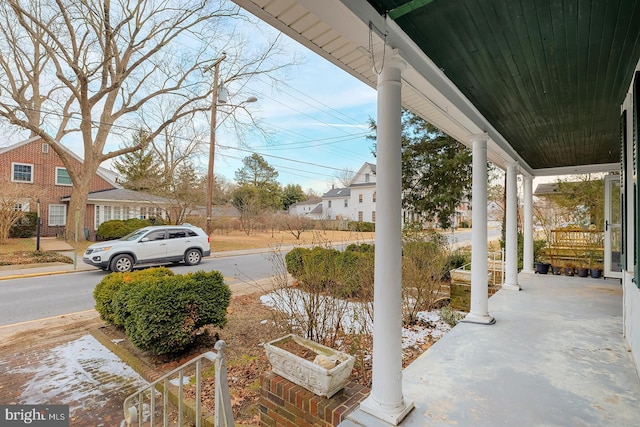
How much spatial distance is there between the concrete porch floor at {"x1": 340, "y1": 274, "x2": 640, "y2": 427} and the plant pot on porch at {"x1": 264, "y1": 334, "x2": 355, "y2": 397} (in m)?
0.22

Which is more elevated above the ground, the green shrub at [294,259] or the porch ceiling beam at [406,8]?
the porch ceiling beam at [406,8]

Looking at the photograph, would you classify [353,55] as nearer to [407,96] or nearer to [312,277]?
[407,96]

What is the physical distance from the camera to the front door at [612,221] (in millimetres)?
5688

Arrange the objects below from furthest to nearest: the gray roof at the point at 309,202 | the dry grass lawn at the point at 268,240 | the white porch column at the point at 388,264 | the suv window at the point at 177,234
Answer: the gray roof at the point at 309,202
the suv window at the point at 177,234
the dry grass lawn at the point at 268,240
the white porch column at the point at 388,264

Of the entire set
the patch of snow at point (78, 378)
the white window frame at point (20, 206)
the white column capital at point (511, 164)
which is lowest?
the patch of snow at point (78, 378)

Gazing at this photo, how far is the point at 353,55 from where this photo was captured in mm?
2205

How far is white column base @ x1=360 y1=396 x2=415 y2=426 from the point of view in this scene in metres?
1.94

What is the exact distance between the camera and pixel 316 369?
6.58 feet

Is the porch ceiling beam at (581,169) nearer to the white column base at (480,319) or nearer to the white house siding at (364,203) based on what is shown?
the white column base at (480,319)

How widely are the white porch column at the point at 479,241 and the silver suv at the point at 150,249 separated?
863cm

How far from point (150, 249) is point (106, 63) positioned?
28.0 feet

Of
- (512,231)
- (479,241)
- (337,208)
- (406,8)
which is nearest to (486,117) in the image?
(479,241)

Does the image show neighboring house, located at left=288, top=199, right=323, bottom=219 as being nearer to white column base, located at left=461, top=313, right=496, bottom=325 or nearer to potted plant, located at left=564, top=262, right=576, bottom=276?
potted plant, located at left=564, top=262, right=576, bottom=276

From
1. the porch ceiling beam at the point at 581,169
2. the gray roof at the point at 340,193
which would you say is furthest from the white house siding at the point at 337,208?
the porch ceiling beam at the point at 581,169
